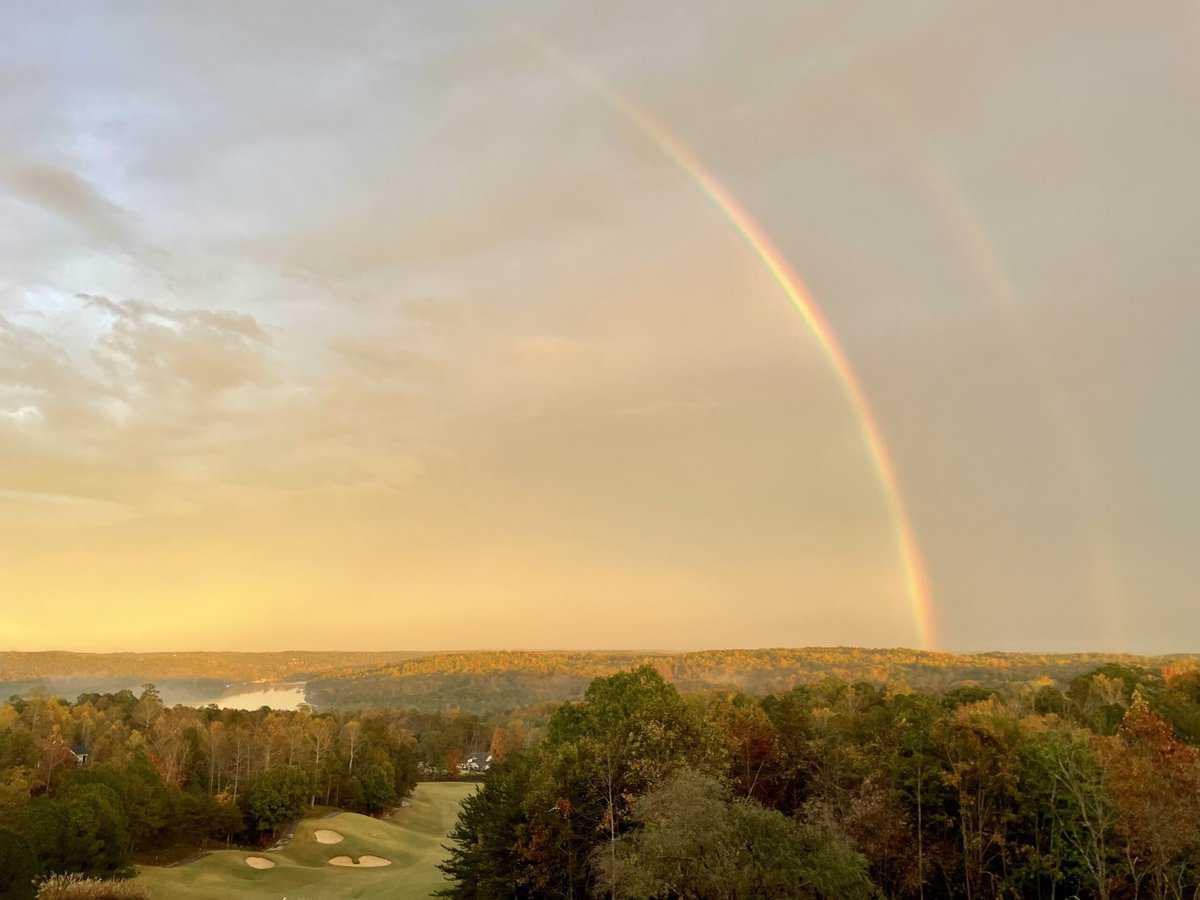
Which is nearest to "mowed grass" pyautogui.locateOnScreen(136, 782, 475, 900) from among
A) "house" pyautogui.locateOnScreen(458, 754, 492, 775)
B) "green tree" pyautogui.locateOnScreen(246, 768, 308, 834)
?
"green tree" pyautogui.locateOnScreen(246, 768, 308, 834)

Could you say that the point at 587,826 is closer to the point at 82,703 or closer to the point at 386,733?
the point at 386,733

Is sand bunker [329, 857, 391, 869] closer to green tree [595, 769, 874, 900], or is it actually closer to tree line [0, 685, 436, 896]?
tree line [0, 685, 436, 896]

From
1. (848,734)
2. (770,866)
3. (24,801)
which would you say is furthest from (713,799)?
Result: (24,801)

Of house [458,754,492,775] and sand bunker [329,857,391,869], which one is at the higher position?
sand bunker [329,857,391,869]

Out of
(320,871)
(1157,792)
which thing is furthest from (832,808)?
(320,871)

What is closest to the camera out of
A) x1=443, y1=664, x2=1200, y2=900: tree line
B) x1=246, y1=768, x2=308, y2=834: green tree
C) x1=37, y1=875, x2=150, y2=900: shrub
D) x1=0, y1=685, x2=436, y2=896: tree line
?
x1=443, y1=664, x2=1200, y2=900: tree line

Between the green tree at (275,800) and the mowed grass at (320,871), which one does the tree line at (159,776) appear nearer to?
the green tree at (275,800)
